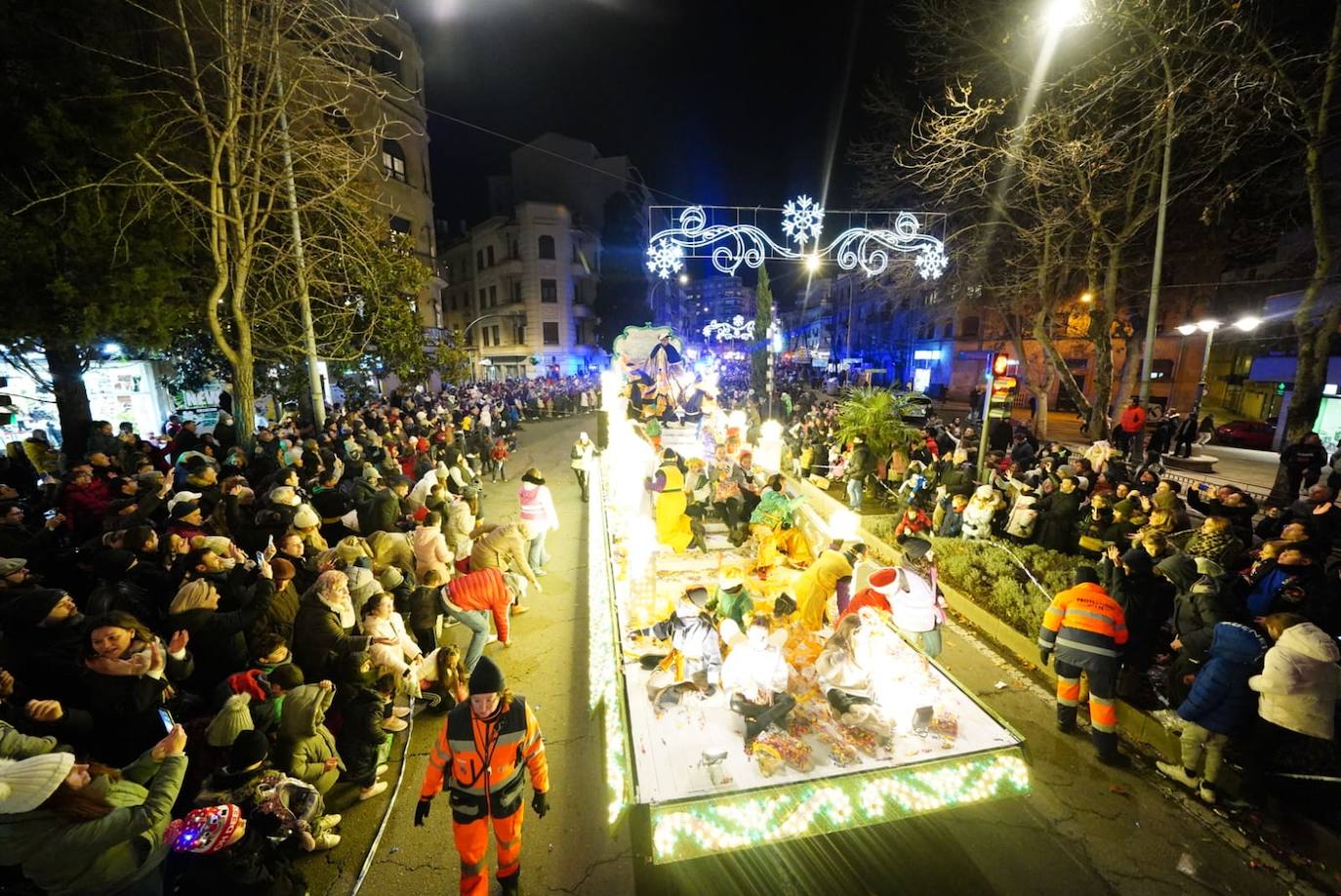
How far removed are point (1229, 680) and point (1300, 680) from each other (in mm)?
364

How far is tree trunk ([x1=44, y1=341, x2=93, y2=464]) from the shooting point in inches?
375

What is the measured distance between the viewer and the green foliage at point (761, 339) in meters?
25.9

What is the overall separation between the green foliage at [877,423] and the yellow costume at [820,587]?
7.19 meters

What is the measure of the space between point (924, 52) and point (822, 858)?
14.8 metres

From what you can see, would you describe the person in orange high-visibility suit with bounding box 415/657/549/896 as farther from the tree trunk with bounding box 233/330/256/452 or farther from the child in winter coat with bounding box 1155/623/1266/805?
the tree trunk with bounding box 233/330/256/452

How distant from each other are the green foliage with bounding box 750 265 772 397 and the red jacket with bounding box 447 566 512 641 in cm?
2093

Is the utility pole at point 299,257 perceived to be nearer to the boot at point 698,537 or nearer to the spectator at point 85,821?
the boot at point 698,537

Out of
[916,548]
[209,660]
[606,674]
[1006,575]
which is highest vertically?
[916,548]

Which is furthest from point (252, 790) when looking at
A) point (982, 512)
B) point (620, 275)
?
point (620, 275)

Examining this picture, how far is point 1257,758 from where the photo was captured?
3963 millimetres

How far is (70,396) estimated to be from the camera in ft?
32.5

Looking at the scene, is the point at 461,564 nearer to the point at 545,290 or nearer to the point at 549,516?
the point at 549,516

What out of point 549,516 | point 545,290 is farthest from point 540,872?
point 545,290

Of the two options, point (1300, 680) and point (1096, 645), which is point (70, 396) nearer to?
point (1096, 645)
